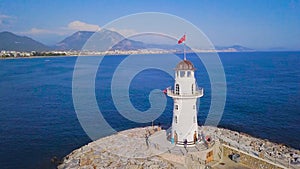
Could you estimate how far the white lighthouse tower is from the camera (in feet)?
60.4

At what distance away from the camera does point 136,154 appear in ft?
65.0

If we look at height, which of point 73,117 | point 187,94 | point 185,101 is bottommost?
point 73,117

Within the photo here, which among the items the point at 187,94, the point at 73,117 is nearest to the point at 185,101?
the point at 187,94

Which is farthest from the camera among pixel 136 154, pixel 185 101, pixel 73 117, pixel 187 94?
pixel 73 117

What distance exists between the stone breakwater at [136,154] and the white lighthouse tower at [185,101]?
177 centimetres

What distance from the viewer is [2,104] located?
1758 inches

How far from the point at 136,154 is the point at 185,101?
4932 millimetres

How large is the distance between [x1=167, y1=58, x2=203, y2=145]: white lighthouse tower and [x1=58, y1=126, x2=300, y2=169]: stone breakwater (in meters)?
1.77

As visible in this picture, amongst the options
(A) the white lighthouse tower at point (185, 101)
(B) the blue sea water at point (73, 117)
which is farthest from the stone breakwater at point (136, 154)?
(B) the blue sea water at point (73, 117)

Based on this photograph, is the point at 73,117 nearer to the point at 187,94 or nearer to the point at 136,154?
the point at 136,154

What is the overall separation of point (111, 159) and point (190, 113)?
620 cm

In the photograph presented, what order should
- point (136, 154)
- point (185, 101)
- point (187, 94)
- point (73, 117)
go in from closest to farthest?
point (187, 94) < point (185, 101) < point (136, 154) < point (73, 117)

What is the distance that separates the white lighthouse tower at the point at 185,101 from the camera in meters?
18.4

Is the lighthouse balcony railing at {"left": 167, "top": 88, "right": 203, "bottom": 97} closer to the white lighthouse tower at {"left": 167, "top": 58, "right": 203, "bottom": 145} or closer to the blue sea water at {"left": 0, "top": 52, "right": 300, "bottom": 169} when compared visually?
the white lighthouse tower at {"left": 167, "top": 58, "right": 203, "bottom": 145}
